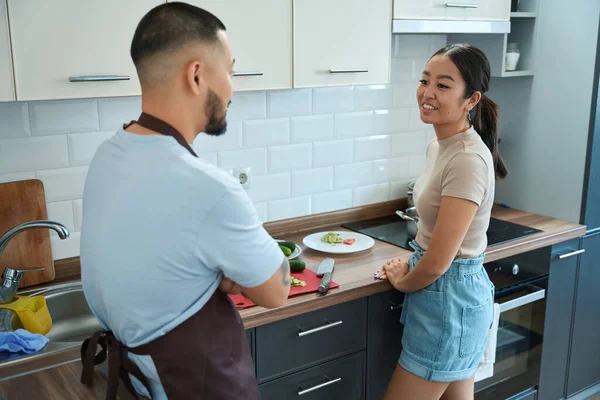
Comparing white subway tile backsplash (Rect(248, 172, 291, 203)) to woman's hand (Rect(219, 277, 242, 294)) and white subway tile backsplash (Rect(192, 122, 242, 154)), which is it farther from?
woman's hand (Rect(219, 277, 242, 294))

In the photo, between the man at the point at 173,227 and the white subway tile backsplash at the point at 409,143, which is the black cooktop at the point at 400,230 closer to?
the white subway tile backsplash at the point at 409,143

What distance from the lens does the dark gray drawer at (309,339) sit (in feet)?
6.38

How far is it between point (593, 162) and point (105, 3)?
2.04m

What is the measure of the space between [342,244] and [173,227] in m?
1.32

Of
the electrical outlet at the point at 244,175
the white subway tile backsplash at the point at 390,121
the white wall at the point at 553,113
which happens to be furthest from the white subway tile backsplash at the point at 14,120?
the white wall at the point at 553,113

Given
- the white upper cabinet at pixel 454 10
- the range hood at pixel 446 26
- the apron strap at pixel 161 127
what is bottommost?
the apron strap at pixel 161 127

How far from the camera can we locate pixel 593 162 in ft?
9.02

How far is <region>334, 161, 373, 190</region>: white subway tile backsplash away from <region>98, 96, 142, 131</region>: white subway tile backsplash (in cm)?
91

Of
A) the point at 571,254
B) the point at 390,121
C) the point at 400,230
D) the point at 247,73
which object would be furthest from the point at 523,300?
the point at 247,73

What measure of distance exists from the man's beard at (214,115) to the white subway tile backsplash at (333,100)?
1.33m

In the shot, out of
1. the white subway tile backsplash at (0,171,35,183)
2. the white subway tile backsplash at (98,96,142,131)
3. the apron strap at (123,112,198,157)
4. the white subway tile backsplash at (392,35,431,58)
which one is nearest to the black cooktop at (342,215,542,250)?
the white subway tile backsplash at (392,35,431,58)

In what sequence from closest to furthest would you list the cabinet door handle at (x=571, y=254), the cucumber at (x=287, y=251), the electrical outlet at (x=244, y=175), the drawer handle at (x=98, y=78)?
1. the drawer handle at (x=98, y=78)
2. the cucumber at (x=287, y=251)
3. the electrical outlet at (x=244, y=175)
4. the cabinet door handle at (x=571, y=254)

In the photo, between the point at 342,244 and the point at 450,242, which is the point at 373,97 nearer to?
the point at 342,244

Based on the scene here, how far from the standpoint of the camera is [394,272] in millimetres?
2121
